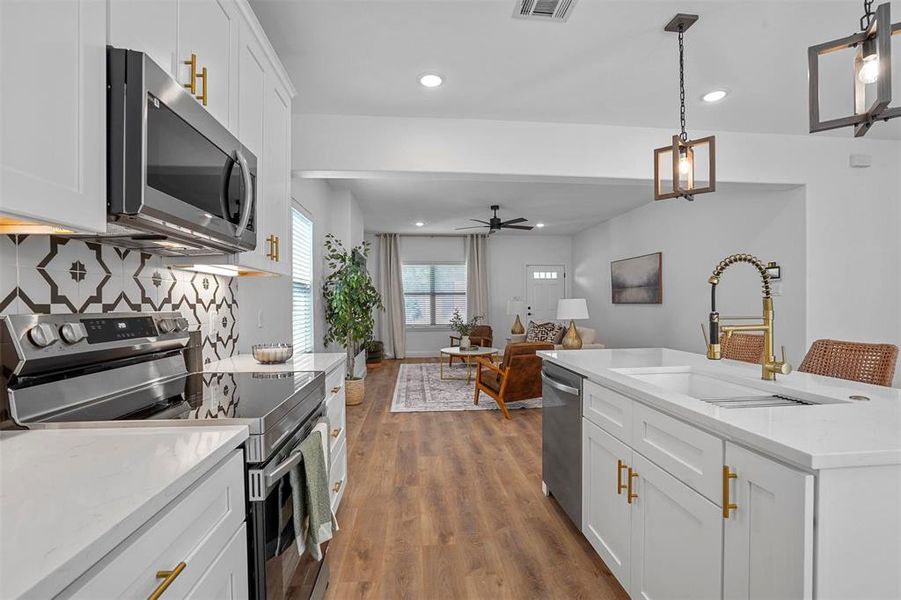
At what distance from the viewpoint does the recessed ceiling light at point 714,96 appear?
300cm

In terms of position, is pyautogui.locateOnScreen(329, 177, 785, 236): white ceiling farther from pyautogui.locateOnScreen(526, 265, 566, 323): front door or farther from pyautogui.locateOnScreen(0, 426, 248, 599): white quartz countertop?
pyautogui.locateOnScreen(0, 426, 248, 599): white quartz countertop

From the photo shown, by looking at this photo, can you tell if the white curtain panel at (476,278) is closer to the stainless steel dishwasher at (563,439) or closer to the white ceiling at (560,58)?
the white ceiling at (560,58)

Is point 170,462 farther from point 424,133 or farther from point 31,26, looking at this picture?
point 424,133

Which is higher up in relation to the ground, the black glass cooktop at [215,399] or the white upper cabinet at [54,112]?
the white upper cabinet at [54,112]

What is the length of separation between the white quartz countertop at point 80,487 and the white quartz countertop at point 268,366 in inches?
36.7

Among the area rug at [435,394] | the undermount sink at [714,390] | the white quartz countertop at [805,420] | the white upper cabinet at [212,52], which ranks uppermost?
the white upper cabinet at [212,52]

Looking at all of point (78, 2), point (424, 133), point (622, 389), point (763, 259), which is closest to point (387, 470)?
point (622, 389)

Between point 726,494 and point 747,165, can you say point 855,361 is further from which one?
point 747,165

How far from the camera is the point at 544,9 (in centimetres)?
210

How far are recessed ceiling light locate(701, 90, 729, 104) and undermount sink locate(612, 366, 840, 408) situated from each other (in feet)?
6.57

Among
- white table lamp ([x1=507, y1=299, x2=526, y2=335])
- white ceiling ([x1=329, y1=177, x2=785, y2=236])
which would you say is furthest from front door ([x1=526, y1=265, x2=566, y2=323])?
white ceiling ([x1=329, y1=177, x2=785, y2=236])

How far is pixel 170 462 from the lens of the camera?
0.86m

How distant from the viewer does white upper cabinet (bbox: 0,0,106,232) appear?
80 centimetres

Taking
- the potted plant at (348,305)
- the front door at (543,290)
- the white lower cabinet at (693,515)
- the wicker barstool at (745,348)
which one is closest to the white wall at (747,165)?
the wicker barstool at (745,348)
